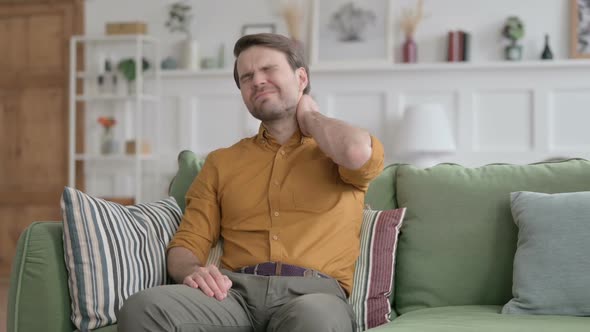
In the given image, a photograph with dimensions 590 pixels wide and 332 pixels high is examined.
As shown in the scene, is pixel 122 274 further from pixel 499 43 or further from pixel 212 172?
pixel 499 43

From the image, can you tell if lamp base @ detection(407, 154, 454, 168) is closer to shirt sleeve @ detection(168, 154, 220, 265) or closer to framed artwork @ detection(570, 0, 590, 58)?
framed artwork @ detection(570, 0, 590, 58)

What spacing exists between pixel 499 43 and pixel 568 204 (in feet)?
11.5

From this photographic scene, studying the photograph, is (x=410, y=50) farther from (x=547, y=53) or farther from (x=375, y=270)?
(x=375, y=270)

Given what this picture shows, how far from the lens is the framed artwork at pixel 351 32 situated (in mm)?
5707

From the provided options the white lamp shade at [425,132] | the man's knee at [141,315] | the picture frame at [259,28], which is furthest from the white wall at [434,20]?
the man's knee at [141,315]

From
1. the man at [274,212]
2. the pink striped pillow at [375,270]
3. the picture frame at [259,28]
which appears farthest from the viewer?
the picture frame at [259,28]

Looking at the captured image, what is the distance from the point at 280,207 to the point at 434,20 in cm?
364

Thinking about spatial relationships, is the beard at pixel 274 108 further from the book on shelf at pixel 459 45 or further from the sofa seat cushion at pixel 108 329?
the book on shelf at pixel 459 45

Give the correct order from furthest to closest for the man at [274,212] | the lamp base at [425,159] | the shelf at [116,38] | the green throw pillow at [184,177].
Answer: the shelf at [116,38] → the lamp base at [425,159] → the green throw pillow at [184,177] → the man at [274,212]

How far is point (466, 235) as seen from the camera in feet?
8.05

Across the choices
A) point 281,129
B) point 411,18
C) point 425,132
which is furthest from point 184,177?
point 411,18

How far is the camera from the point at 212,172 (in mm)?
2477

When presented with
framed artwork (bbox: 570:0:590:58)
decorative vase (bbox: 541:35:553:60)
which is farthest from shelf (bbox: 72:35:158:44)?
framed artwork (bbox: 570:0:590:58)

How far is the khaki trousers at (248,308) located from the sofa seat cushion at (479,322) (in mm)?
163
